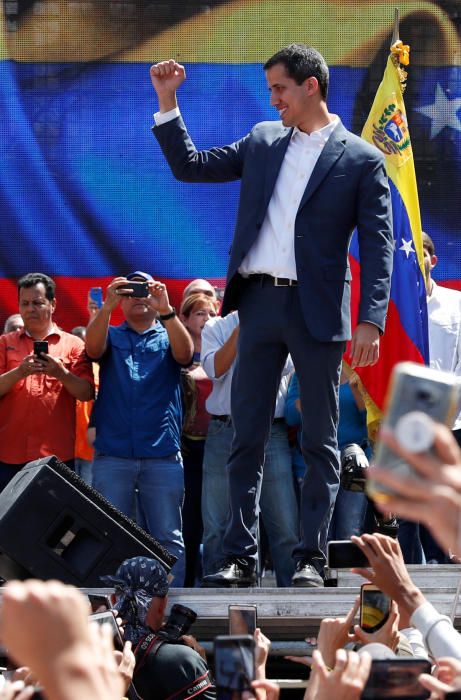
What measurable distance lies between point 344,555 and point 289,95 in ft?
6.00

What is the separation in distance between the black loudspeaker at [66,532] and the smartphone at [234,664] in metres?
2.81

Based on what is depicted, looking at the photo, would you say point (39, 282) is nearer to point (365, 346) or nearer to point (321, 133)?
point (321, 133)

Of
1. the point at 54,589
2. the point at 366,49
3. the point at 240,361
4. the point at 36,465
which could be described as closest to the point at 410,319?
the point at 240,361

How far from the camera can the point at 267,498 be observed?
622 centimetres

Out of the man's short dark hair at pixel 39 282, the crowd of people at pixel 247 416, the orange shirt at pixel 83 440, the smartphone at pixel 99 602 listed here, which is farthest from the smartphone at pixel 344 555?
the orange shirt at pixel 83 440

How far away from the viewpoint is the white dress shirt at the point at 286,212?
5098 millimetres

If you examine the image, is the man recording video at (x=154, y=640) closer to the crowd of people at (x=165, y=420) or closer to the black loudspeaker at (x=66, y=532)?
the black loudspeaker at (x=66, y=532)

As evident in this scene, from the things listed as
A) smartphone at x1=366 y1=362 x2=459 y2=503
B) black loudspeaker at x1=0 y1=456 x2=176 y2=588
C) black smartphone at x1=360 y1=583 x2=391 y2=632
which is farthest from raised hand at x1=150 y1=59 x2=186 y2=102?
smartphone at x1=366 y1=362 x2=459 y2=503

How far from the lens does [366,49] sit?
9.27 meters

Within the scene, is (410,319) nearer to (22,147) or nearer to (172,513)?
(172,513)

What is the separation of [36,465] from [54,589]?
371 cm

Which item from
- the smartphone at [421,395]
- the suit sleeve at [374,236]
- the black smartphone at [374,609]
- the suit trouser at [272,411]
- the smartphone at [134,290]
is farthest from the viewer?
the smartphone at [134,290]

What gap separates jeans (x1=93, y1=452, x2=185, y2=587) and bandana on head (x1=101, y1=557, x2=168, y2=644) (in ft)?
3.54

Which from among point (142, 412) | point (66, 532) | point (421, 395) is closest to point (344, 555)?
point (66, 532)
